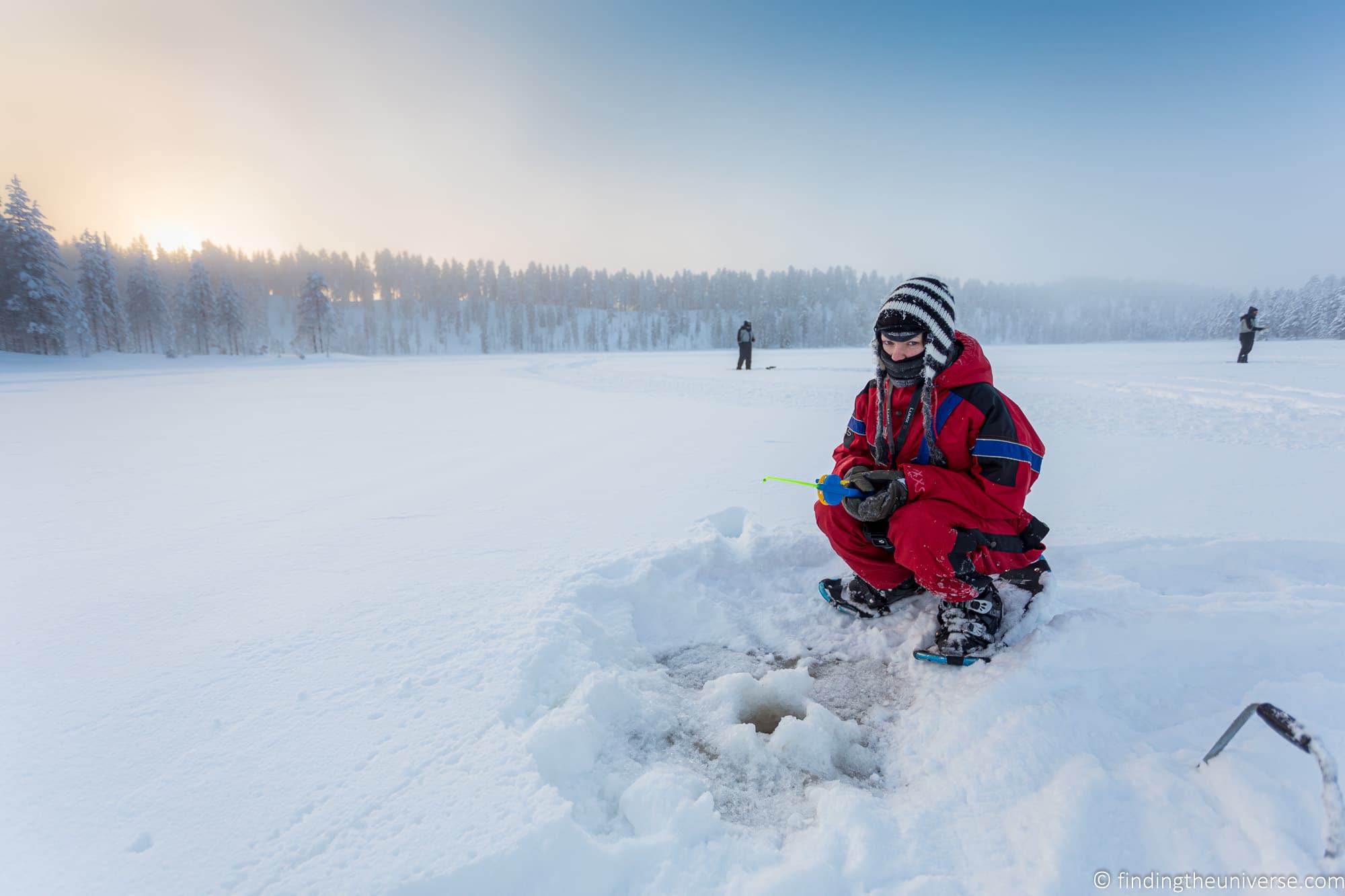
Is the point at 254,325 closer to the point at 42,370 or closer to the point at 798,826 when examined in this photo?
the point at 42,370

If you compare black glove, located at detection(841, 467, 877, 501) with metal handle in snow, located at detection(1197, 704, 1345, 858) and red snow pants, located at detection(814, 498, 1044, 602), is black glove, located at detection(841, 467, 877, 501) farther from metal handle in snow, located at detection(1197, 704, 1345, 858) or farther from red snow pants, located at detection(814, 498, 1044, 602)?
metal handle in snow, located at detection(1197, 704, 1345, 858)

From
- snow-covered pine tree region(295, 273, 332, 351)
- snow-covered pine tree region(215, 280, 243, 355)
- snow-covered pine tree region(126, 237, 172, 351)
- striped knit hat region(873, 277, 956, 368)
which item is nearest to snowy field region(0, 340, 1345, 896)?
striped knit hat region(873, 277, 956, 368)

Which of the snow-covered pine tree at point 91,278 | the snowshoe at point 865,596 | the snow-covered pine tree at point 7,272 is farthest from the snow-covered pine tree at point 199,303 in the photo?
the snowshoe at point 865,596

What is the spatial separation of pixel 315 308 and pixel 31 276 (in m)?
18.4

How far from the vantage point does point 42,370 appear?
2591 cm

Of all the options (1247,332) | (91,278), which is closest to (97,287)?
(91,278)

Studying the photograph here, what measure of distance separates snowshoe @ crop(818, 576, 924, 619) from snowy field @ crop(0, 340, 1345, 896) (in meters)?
0.08

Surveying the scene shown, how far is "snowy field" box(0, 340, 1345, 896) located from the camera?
4.60ft

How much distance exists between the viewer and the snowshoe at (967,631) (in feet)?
7.52

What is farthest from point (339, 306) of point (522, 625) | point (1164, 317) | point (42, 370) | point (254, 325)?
point (1164, 317)

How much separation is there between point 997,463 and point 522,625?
6.97 ft

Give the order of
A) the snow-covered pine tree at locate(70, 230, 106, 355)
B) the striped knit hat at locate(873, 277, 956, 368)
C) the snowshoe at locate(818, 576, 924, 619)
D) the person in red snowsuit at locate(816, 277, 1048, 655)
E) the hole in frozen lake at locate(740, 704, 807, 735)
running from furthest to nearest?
the snow-covered pine tree at locate(70, 230, 106, 355) < the snowshoe at locate(818, 576, 924, 619) < the striped knit hat at locate(873, 277, 956, 368) < the person in red snowsuit at locate(816, 277, 1048, 655) < the hole in frozen lake at locate(740, 704, 807, 735)

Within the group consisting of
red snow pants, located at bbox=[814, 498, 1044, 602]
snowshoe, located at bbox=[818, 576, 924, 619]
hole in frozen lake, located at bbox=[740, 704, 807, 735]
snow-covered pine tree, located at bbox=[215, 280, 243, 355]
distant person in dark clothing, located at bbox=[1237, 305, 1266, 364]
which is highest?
snow-covered pine tree, located at bbox=[215, 280, 243, 355]

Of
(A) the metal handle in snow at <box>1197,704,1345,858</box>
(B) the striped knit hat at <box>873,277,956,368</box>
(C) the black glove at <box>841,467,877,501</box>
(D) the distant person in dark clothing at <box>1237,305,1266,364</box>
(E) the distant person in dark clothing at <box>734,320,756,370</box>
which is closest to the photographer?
(A) the metal handle in snow at <box>1197,704,1345,858</box>
